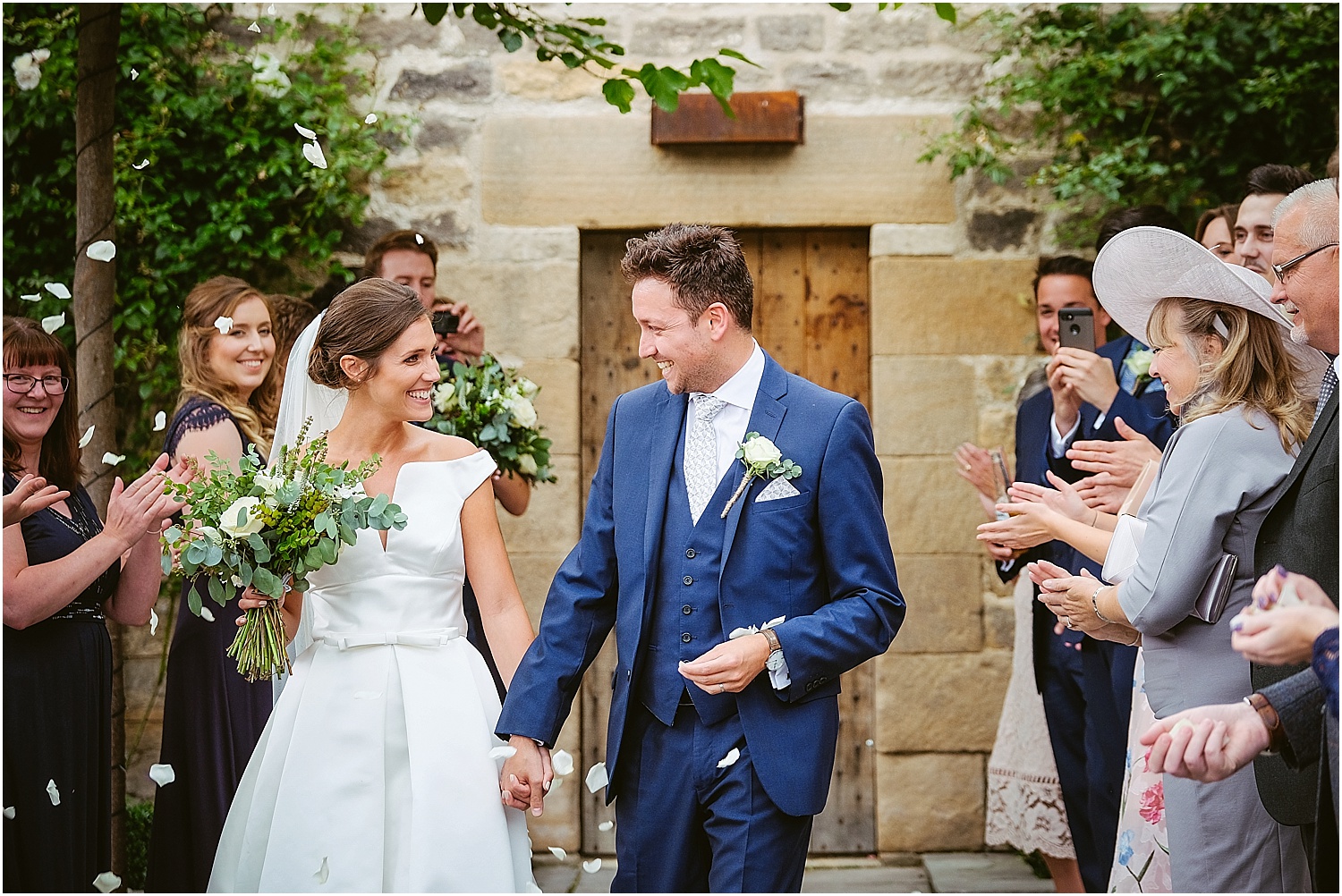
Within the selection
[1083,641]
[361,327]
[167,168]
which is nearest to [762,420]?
[361,327]

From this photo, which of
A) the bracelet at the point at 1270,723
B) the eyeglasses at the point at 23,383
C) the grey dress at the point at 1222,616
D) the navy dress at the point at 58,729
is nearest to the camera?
the bracelet at the point at 1270,723

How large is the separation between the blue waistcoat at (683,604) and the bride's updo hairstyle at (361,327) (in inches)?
37.4

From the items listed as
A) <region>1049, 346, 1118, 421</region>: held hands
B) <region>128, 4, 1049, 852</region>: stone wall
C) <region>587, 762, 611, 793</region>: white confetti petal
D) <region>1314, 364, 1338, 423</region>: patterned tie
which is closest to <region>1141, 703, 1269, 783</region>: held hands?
<region>1314, 364, 1338, 423</region>: patterned tie

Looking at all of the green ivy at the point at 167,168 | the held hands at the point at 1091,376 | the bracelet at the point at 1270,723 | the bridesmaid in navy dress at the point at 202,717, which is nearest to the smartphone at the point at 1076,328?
the held hands at the point at 1091,376

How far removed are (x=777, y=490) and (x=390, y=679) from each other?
3.65 ft

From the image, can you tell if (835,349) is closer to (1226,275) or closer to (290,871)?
(1226,275)

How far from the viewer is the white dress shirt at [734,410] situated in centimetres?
312

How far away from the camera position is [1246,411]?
2.80 m

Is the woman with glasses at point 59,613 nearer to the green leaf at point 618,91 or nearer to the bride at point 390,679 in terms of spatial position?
the bride at point 390,679

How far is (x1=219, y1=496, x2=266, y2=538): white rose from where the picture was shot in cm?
304

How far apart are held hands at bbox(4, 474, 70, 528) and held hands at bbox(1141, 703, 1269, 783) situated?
8.67 feet

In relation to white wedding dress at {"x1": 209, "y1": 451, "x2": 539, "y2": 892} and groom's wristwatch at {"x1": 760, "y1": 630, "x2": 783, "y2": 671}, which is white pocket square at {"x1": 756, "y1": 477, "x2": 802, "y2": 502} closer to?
groom's wristwatch at {"x1": 760, "y1": 630, "x2": 783, "y2": 671}

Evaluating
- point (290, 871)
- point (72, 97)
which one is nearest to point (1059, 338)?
point (290, 871)

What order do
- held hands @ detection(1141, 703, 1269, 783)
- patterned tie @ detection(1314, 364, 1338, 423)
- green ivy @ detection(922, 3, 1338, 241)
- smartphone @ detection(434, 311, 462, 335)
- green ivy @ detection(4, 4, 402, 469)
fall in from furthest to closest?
1. green ivy @ detection(4, 4, 402, 469)
2. green ivy @ detection(922, 3, 1338, 241)
3. smartphone @ detection(434, 311, 462, 335)
4. patterned tie @ detection(1314, 364, 1338, 423)
5. held hands @ detection(1141, 703, 1269, 783)
